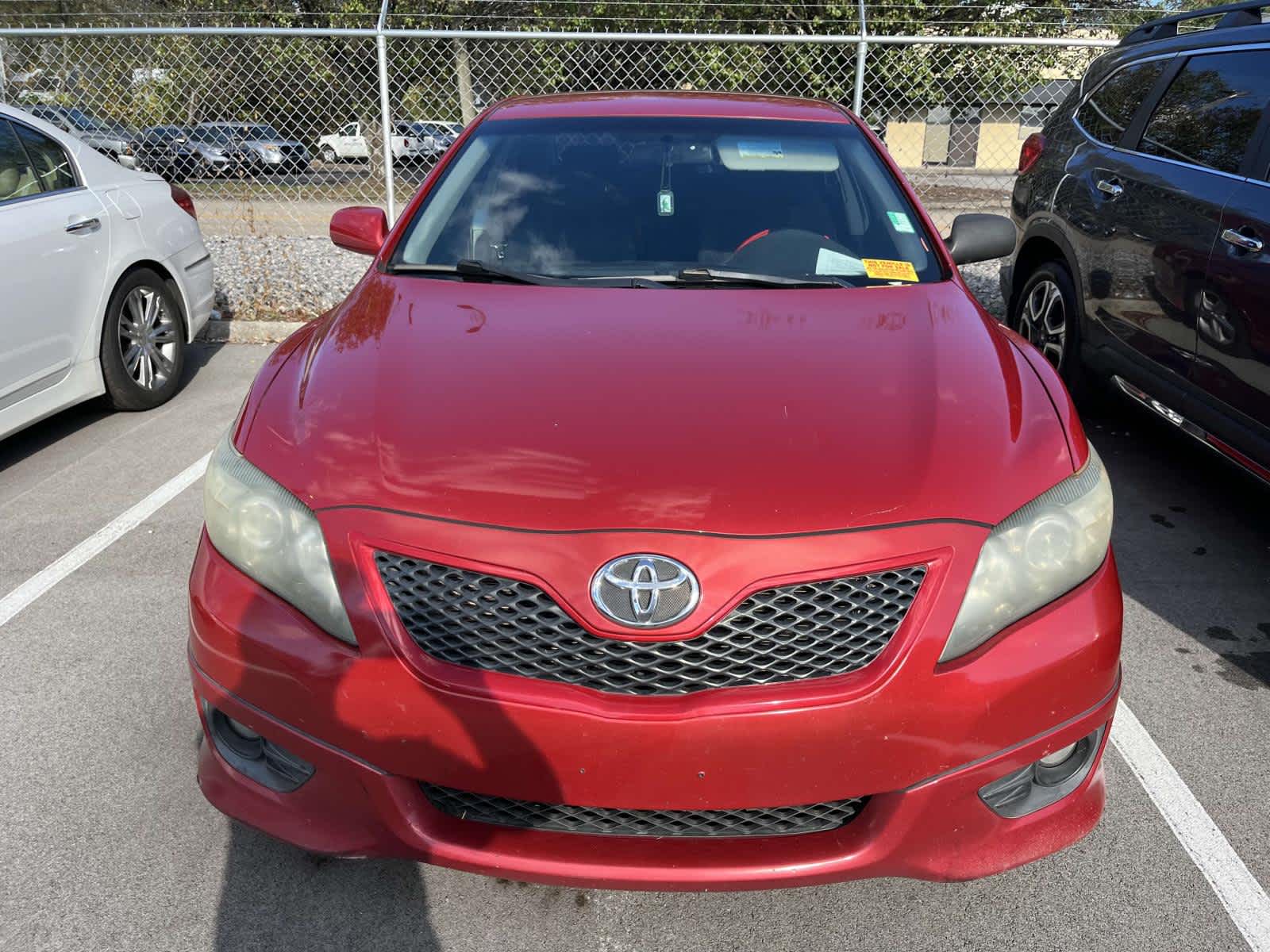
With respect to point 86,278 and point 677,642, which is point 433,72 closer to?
point 86,278

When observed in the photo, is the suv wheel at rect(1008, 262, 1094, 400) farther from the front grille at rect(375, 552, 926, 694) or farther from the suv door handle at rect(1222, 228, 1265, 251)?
the front grille at rect(375, 552, 926, 694)

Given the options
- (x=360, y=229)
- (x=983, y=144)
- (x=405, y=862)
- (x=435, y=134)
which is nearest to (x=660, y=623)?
(x=405, y=862)

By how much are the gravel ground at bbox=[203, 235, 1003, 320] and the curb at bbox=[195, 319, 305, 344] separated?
98mm

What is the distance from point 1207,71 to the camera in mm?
4230

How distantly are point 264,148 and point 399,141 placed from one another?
123 centimetres

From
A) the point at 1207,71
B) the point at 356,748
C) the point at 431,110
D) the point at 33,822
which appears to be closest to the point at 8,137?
the point at 33,822

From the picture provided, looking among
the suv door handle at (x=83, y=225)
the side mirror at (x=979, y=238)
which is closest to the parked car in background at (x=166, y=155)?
the suv door handle at (x=83, y=225)

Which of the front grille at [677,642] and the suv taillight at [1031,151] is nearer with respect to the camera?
the front grille at [677,642]

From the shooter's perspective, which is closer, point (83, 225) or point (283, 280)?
point (83, 225)

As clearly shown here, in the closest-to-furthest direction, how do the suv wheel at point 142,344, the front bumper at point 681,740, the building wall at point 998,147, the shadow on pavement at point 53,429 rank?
1. the front bumper at point 681,740
2. the shadow on pavement at point 53,429
3. the suv wheel at point 142,344
4. the building wall at point 998,147

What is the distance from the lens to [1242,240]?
3.58m

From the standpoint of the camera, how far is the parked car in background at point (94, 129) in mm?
9281

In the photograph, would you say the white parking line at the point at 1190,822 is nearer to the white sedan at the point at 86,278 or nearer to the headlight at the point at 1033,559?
the headlight at the point at 1033,559

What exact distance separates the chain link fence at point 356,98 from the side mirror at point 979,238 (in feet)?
18.5
